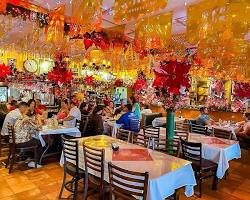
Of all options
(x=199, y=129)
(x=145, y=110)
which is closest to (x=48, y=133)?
(x=199, y=129)

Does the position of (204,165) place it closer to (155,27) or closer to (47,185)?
(155,27)

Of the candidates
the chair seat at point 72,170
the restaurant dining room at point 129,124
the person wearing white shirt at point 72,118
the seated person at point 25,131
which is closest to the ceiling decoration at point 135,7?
the restaurant dining room at point 129,124

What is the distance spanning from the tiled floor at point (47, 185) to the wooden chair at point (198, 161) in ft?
0.97

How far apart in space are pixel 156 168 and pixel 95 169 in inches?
33.5

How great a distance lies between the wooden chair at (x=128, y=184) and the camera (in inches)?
92.6

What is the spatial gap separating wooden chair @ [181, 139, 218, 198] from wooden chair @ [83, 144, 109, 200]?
169 centimetres

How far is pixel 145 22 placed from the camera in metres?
4.29

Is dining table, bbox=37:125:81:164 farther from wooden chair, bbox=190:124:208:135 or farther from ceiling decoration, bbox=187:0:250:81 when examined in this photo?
ceiling decoration, bbox=187:0:250:81

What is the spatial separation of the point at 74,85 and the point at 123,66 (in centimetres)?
368

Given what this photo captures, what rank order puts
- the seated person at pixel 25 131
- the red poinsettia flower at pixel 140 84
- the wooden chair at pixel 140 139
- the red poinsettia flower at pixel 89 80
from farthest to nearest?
1. the red poinsettia flower at pixel 89 80
2. the red poinsettia flower at pixel 140 84
3. the seated person at pixel 25 131
4. the wooden chair at pixel 140 139

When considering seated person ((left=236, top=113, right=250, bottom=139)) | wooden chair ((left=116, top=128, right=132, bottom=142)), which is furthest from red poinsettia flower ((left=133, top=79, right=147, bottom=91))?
wooden chair ((left=116, top=128, right=132, bottom=142))

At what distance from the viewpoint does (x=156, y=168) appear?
9.31 ft

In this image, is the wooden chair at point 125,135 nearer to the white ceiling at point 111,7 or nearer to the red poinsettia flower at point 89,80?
the white ceiling at point 111,7

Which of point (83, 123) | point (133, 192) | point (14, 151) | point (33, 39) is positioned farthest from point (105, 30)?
point (133, 192)
